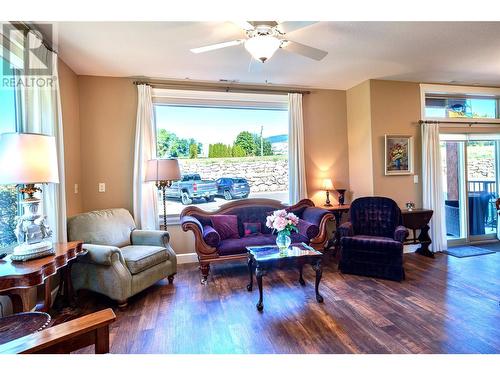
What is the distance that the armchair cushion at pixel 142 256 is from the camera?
2.89 meters

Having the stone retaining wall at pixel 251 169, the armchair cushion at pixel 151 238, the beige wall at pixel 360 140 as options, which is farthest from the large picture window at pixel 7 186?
the beige wall at pixel 360 140

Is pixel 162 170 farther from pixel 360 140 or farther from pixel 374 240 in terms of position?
pixel 360 140

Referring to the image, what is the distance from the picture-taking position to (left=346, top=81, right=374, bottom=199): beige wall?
4.50 m

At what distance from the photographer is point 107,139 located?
398 centimetres

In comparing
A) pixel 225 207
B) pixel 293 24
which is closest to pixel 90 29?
Result: pixel 293 24

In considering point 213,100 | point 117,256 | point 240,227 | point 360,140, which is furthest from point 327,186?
point 117,256

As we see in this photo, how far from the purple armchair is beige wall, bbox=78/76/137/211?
3183 mm

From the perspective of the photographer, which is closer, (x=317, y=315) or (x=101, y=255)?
(x=317, y=315)

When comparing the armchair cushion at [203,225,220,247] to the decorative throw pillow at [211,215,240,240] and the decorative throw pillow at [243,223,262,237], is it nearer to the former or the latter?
the decorative throw pillow at [211,215,240,240]

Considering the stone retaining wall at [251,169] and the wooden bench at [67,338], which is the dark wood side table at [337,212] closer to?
the stone retaining wall at [251,169]

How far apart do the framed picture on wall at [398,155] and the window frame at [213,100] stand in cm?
182

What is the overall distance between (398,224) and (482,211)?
8.51 feet

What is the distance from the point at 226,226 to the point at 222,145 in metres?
1.42

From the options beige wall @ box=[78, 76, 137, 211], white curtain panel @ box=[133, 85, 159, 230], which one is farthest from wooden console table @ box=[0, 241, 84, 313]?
beige wall @ box=[78, 76, 137, 211]
